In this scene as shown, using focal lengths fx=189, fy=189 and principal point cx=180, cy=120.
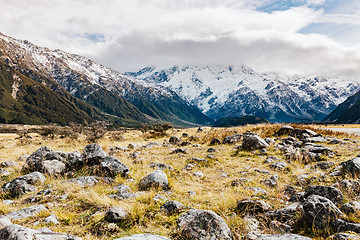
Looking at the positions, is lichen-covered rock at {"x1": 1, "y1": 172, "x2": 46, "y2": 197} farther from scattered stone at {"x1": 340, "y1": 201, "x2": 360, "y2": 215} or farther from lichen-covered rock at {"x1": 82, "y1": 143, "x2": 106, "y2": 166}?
scattered stone at {"x1": 340, "y1": 201, "x2": 360, "y2": 215}

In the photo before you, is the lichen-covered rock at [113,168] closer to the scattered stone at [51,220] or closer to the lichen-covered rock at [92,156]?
the lichen-covered rock at [92,156]

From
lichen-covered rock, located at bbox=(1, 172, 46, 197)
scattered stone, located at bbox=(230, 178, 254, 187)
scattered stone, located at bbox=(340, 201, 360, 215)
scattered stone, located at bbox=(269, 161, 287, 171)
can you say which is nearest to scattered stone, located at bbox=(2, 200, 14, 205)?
lichen-covered rock, located at bbox=(1, 172, 46, 197)

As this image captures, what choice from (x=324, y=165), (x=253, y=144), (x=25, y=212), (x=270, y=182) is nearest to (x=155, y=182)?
(x=25, y=212)

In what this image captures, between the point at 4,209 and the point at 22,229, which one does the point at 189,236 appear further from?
the point at 4,209

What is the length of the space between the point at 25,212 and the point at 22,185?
2.21 metres

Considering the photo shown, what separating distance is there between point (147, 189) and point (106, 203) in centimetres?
169

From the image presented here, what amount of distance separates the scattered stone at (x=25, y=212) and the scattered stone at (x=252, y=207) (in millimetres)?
4996

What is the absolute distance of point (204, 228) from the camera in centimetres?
353

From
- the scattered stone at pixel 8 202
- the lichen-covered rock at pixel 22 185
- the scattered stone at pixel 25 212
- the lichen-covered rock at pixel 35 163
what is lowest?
the scattered stone at pixel 8 202

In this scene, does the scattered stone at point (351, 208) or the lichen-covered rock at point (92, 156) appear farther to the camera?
the lichen-covered rock at point (92, 156)

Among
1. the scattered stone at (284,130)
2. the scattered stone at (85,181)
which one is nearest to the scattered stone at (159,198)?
the scattered stone at (85,181)

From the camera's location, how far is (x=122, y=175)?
7816 mm

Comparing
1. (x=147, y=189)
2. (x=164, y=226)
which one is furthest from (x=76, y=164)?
(x=164, y=226)

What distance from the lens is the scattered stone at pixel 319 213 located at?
12.1ft
